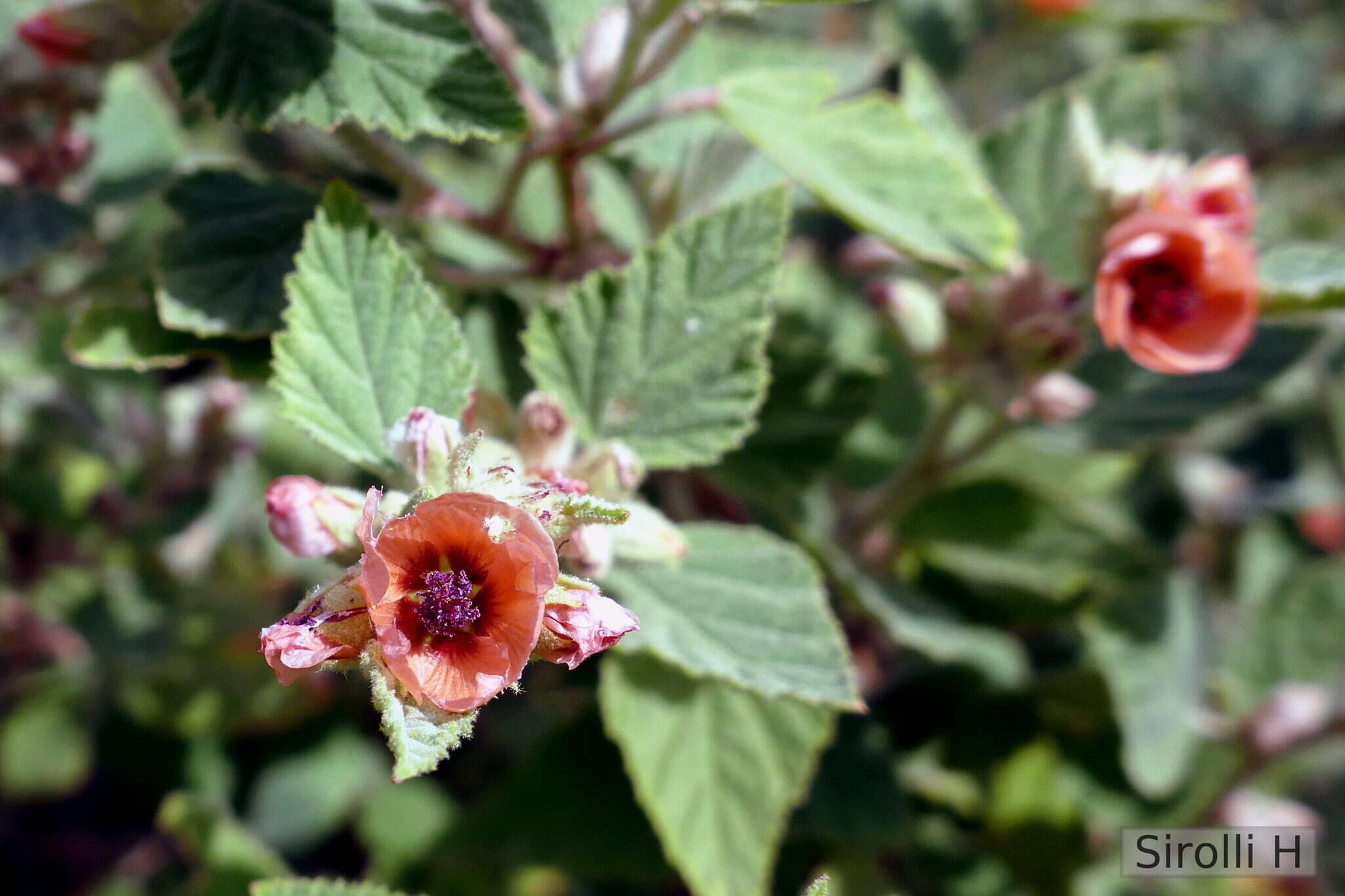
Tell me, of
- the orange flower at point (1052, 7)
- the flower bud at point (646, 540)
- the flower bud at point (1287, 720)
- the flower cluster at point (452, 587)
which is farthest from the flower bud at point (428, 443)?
the orange flower at point (1052, 7)

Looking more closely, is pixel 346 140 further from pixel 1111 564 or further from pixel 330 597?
pixel 1111 564

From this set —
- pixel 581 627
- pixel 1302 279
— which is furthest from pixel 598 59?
pixel 1302 279

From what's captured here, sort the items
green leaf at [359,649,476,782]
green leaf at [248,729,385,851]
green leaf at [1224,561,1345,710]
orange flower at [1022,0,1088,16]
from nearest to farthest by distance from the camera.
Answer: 1. green leaf at [359,649,476,782]
2. green leaf at [1224,561,1345,710]
3. green leaf at [248,729,385,851]
4. orange flower at [1022,0,1088,16]

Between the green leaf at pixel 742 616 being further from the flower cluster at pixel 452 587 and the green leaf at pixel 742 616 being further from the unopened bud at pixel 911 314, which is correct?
the unopened bud at pixel 911 314

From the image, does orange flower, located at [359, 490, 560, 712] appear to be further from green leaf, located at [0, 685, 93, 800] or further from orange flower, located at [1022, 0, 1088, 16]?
orange flower, located at [1022, 0, 1088, 16]

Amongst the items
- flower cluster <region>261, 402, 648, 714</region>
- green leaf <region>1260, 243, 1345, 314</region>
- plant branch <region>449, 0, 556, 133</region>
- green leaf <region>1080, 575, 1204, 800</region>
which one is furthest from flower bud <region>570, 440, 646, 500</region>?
green leaf <region>1080, 575, 1204, 800</region>

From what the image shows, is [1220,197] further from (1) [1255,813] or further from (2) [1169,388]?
(1) [1255,813]
